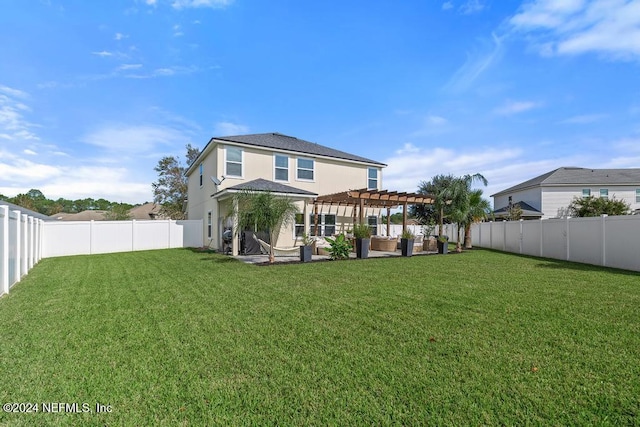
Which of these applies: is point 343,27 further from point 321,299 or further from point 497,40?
point 321,299

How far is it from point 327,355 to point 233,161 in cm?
1325

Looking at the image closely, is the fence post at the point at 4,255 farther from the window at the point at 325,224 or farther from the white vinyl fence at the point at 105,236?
the window at the point at 325,224

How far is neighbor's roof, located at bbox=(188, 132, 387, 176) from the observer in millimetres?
15530

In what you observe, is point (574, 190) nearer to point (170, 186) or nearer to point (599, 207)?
point (599, 207)

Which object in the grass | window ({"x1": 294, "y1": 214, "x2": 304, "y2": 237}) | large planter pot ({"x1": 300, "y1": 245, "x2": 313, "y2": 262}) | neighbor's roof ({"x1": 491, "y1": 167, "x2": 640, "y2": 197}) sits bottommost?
the grass

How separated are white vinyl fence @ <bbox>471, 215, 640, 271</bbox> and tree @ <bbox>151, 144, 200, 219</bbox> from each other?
A: 30.9m

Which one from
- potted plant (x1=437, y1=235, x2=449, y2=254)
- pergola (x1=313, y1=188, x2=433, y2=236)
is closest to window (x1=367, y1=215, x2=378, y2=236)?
pergola (x1=313, y1=188, x2=433, y2=236)

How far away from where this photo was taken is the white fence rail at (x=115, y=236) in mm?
15336

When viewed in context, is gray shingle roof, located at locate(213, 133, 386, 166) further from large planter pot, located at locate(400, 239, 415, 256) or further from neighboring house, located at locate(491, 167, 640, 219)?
neighboring house, located at locate(491, 167, 640, 219)

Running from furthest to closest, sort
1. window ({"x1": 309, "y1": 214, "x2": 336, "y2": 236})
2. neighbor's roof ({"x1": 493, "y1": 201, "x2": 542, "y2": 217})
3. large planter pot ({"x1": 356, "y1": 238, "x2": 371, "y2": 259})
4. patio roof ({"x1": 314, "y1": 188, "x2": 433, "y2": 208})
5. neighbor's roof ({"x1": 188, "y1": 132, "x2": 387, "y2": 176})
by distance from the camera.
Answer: neighbor's roof ({"x1": 493, "y1": 201, "x2": 542, "y2": 217}), window ({"x1": 309, "y1": 214, "x2": 336, "y2": 236}), neighbor's roof ({"x1": 188, "y1": 132, "x2": 387, "y2": 176}), patio roof ({"x1": 314, "y1": 188, "x2": 433, "y2": 208}), large planter pot ({"x1": 356, "y1": 238, "x2": 371, "y2": 259})

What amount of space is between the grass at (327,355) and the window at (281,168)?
1063 centimetres

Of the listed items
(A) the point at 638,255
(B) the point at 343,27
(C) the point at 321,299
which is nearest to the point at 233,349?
(C) the point at 321,299

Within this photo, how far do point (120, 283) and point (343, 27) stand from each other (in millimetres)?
11013

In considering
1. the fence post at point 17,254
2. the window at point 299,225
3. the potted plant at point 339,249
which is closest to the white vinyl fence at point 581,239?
the potted plant at point 339,249
